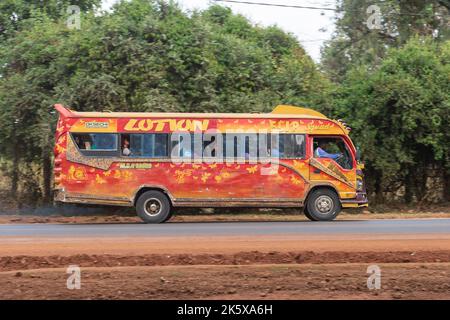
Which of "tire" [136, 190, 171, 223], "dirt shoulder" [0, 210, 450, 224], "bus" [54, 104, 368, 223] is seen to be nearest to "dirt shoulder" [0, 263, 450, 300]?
"tire" [136, 190, 171, 223]

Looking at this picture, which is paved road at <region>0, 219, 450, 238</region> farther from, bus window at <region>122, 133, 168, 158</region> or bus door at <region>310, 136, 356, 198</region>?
bus window at <region>122, 133, 168, 158</region>

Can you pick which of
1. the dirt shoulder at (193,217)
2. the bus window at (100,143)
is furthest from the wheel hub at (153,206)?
the bus window at (100,143)

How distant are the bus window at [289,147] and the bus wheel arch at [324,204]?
1.08m

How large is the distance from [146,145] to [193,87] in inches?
214

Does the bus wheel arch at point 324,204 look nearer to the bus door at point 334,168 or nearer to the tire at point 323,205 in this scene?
the tire at point 323,205

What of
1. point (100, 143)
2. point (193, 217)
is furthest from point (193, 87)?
point (100, 143)

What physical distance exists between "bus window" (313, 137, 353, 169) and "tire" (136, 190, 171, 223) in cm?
440

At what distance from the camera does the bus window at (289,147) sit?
18.7 m

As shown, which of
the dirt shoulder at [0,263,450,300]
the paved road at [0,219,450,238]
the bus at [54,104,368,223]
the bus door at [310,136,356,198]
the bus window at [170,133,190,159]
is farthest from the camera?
the bus door at [310,136,356,198]

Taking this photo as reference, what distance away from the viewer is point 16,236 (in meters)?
14.6

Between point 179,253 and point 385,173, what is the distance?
13269 millimetres

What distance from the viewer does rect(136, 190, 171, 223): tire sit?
18438mm

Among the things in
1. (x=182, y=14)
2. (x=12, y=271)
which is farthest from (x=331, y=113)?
(x=12, y=271)

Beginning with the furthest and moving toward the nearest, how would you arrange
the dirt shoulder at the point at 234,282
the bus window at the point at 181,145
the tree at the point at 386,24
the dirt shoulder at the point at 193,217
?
1. the tree at the point at 386,24
2. the dirt shoulder at the point at 193,217
3. the bus window at the point at 181,145
4. the dirt shoulder at the point at 234,282
